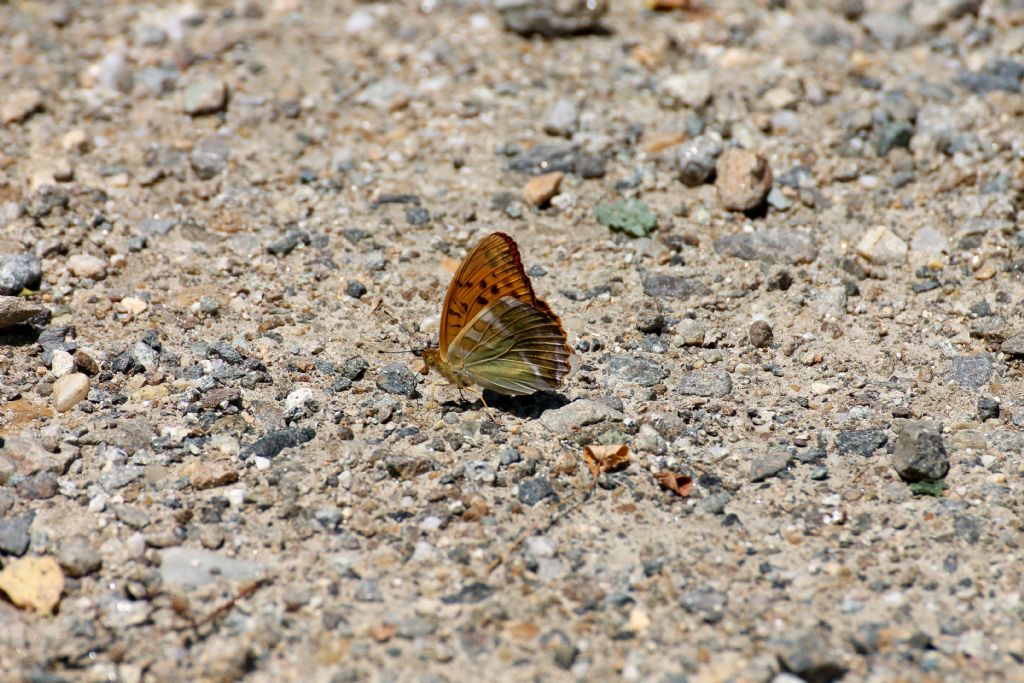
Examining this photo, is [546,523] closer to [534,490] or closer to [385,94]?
[534,490]

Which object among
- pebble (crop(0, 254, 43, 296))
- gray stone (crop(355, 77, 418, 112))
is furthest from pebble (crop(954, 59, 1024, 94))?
pebble (crop(0, 254, 43, 296))

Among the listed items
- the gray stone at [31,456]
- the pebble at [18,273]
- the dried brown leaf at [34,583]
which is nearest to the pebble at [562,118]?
the pebble at [18,273]

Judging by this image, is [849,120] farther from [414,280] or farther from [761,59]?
[414,280]

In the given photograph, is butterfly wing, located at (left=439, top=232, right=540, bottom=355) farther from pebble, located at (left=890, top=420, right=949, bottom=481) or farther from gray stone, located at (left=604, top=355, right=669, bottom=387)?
pebble, located at (left=890, top=420, right=949, bottom=481)

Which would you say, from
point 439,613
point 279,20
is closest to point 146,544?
point 439,613

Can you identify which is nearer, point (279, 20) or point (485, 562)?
point (485, 562)
